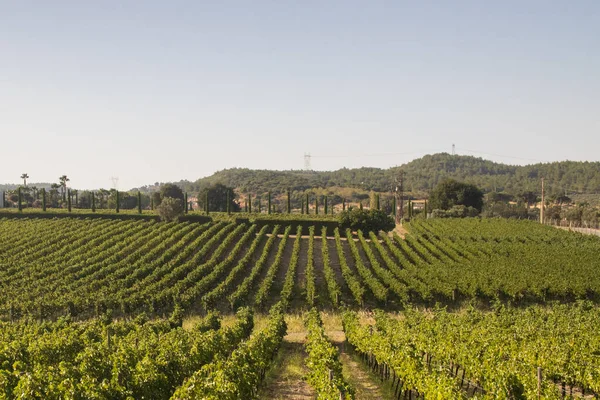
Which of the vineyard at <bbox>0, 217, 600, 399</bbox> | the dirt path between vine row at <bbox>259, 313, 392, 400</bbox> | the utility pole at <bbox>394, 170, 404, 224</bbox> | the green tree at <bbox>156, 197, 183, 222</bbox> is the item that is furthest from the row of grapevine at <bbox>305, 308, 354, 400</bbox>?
the utility pole at <bbox>394, 170, 404, 224</bbox>

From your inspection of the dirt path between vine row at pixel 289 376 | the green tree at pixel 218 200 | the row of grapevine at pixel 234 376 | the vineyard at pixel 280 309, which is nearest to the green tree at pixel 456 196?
the vineyard at pixel 280 309

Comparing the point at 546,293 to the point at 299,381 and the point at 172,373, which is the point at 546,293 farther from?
the point at 172,373

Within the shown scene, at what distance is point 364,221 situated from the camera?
212 ft

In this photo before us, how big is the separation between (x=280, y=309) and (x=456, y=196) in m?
71.3

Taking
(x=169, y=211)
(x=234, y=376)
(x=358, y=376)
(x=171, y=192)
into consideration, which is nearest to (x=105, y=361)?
(x=234, y=376)

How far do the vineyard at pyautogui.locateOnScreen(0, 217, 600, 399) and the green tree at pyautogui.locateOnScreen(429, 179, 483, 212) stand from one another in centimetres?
2812

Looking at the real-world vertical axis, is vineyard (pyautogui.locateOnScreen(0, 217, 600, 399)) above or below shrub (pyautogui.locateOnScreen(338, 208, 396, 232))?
below

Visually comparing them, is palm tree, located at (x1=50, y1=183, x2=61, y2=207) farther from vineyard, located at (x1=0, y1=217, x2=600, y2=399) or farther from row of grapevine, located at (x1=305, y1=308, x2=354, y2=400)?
row of grapevine, located at (x1=305, y1=308, x2=354, y2=400)

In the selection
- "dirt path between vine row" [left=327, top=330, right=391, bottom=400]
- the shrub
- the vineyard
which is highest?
the shrub

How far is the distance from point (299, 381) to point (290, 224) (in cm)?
4700

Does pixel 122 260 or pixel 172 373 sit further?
pixel 122 260

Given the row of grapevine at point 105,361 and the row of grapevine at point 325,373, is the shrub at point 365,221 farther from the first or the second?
the row of grapevine at point 325,373

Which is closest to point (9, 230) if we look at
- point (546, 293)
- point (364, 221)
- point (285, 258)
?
point (285, 258)

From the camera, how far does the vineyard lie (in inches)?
609
